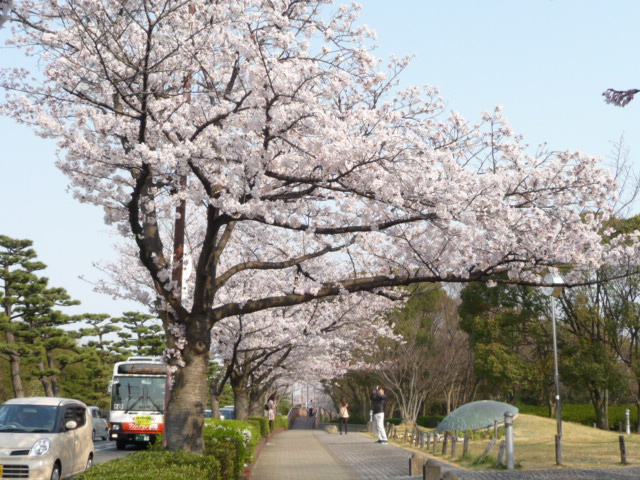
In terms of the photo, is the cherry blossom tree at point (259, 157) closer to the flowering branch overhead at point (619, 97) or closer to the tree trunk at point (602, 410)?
the flowering branch overhead at point (619, 97)

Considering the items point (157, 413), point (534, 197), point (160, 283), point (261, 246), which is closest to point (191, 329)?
point (160, 283)

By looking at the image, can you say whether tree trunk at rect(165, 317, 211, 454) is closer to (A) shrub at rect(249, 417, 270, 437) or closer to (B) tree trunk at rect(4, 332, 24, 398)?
(A) shrub at rect(249, 417, 270, 437)

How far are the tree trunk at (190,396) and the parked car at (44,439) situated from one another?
2.76 m

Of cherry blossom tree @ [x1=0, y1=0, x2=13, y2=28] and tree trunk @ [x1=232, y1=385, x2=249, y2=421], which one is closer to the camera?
cherry blossom tree @ [x1=0, y1=0, x2=13, y2=28]

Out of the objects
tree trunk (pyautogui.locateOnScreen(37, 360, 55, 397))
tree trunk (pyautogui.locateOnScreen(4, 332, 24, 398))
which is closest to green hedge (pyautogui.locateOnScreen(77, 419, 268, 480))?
tree trunk (pyautogui.locateOnScreen(4, 332, 24, 398))

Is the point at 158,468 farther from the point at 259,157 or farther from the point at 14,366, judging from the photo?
the point at 14,366

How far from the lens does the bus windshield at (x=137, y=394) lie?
74.4ft

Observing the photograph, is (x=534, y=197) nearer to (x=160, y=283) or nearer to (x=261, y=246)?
(x=160, y=283)

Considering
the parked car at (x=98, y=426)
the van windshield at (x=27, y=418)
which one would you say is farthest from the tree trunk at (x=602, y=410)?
the van windshield at (x=27, y=418)

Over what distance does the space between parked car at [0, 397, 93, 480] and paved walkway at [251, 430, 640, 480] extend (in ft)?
12.4

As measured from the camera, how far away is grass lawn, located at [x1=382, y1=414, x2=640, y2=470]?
14.7 m

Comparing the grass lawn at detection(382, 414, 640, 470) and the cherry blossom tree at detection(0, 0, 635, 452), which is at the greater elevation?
the cherry blossom tree at detection(0, 0, 635, 452)

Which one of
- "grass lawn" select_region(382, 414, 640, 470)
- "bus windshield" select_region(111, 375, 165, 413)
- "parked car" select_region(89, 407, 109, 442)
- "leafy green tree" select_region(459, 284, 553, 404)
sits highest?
"leafy green tree" select_region(459, 284, 553, 404)

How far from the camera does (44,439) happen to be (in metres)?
11.4
